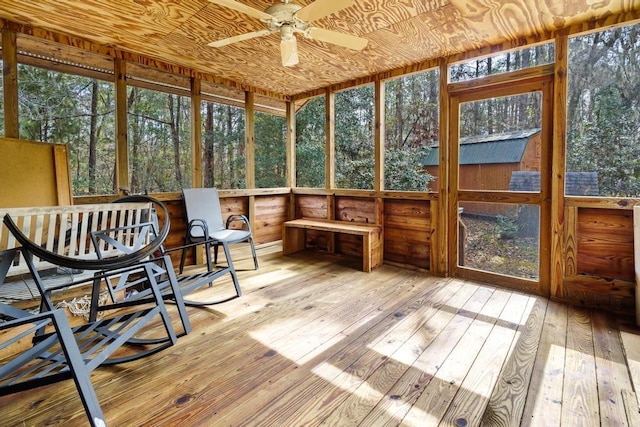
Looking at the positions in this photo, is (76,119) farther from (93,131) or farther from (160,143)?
(160,143)

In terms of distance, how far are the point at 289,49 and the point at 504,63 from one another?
2154mm

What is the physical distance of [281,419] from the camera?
1.49 meters

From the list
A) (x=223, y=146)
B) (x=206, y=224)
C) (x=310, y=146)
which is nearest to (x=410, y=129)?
(x=310, y=146)

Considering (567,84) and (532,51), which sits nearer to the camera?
(567,84)

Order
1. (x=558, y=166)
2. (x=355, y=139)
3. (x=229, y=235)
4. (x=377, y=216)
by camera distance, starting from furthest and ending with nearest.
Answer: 1. (x=355, y=139)
2. (x=377, y=216)
3. (x=229, y=235)
4. (x=558, y=166)

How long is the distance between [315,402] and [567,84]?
315 centimetres

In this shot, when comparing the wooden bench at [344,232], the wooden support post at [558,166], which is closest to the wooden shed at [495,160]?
the wooden support post at [558,166]

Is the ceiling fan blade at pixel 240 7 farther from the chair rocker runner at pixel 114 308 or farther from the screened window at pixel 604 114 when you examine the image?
the screened window at pixel 604 114

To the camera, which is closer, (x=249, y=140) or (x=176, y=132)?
(x=176, y=132)

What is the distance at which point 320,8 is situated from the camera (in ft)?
6.56

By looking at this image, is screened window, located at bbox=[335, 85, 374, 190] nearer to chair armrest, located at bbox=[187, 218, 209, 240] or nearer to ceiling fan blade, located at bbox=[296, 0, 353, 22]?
chair armrest, located at bbox=[187, 218, 209, 240]

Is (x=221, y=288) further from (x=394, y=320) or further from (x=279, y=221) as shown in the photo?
(x=279, y=221)

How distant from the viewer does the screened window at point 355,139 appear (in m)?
4.84

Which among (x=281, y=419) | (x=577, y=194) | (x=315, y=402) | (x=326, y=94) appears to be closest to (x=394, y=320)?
(x=315, y=402)
